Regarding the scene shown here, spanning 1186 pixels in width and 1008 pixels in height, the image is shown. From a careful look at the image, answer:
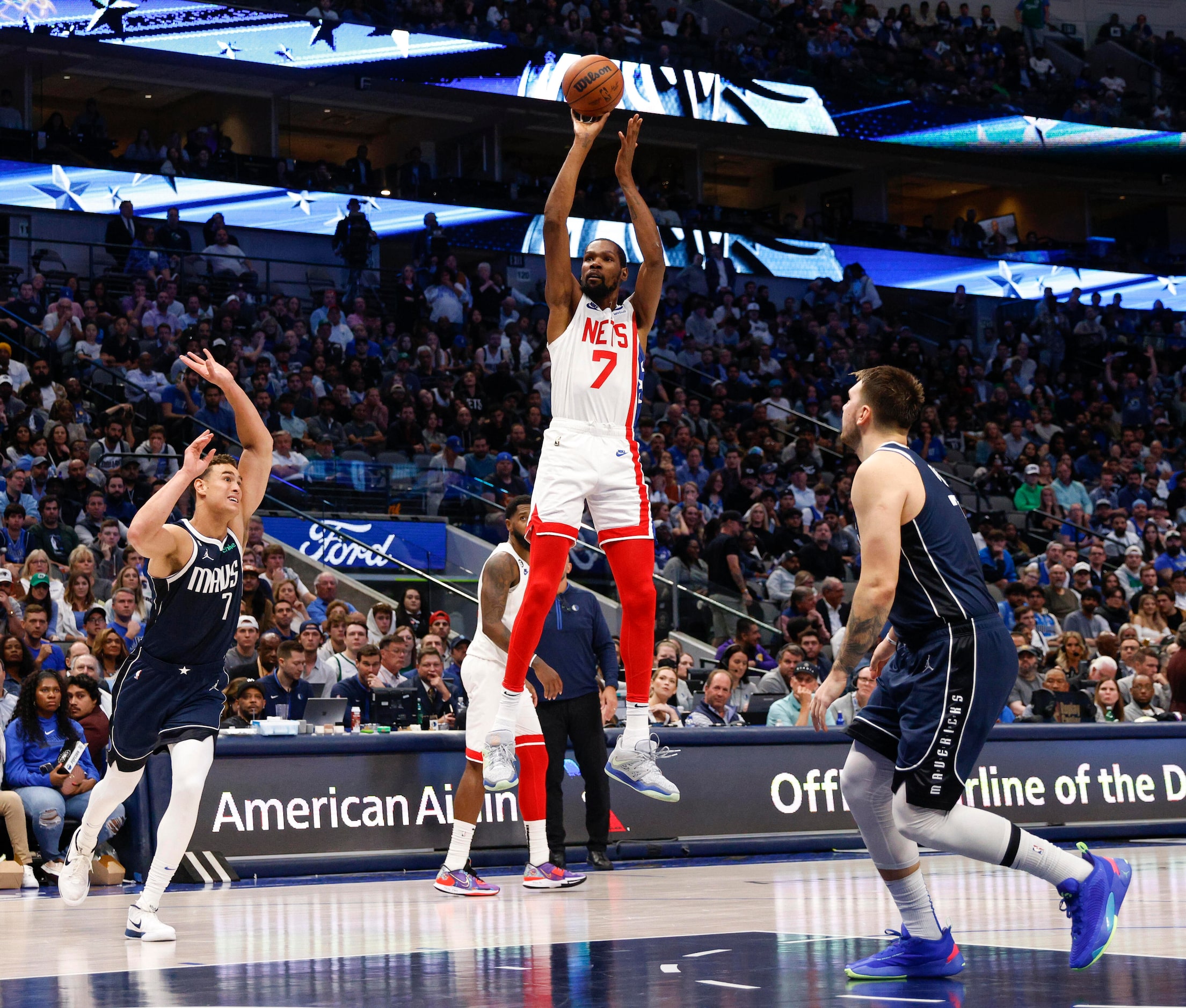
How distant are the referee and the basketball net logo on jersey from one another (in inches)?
111

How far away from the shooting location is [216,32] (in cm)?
2669

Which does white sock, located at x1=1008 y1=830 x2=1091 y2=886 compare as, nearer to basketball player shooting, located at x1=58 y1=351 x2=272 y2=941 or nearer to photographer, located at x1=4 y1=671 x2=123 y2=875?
basketball player shooting, located at x1=58 y1=351 x2=272 y2=941

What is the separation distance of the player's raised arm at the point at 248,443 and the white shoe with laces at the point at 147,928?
6.35 feet

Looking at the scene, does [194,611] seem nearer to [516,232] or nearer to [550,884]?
[550,884]

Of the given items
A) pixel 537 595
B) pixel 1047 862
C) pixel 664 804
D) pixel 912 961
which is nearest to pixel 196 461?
pixel 537 595

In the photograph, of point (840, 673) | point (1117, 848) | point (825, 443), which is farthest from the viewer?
point (825, 443)

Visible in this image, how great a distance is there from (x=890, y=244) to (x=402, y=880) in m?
24.8

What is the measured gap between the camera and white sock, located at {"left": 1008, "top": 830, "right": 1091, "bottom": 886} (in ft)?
18.2

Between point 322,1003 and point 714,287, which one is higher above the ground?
point 714,287

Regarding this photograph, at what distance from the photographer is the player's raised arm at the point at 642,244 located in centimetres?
776

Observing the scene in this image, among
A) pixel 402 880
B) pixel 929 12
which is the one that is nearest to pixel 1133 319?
pixel 929 12

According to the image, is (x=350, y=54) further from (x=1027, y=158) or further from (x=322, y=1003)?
(x=322, y=1003)

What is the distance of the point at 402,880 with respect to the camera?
32.6ft

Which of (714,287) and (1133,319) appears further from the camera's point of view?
(1133,319)
